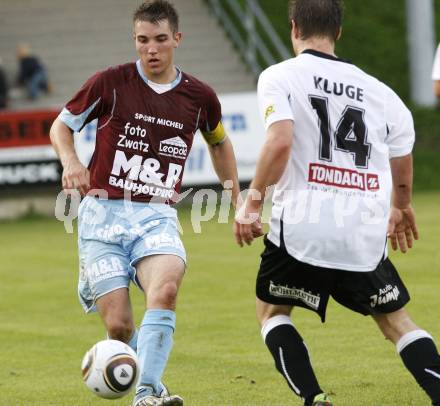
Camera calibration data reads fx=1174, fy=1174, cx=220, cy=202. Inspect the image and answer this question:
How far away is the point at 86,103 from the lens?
6.78 m

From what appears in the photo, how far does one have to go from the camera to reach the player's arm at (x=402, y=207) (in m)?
6.04

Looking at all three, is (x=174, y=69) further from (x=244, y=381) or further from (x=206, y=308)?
(x=206, y=308)

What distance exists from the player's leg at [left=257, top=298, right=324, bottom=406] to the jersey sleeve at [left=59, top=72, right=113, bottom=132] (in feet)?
5.03

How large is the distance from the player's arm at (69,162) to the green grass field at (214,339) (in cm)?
154

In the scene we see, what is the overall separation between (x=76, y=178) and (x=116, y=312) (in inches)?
32.0

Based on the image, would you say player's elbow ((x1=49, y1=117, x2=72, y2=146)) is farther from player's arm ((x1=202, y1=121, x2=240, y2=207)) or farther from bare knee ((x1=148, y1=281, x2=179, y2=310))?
bare knee ((x1=148, y1=281, x2=179, y2=310))

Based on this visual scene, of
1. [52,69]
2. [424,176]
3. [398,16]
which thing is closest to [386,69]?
[398,16]

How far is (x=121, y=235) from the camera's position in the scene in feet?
22.0

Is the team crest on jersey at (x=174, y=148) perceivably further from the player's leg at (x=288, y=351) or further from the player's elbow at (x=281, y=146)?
the player's elbow at (x=281, y=146)

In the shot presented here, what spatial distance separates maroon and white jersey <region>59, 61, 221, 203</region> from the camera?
680cm

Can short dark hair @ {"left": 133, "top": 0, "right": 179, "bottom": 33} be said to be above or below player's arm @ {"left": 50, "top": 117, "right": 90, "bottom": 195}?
above

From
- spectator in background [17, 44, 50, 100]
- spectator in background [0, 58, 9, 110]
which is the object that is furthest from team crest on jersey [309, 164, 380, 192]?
spectator in background [17, 44, 50, 100]

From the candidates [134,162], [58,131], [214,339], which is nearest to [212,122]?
[134,162]

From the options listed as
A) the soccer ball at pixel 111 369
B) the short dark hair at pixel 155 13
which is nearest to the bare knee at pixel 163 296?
the soccer ball at pixel 111 369
